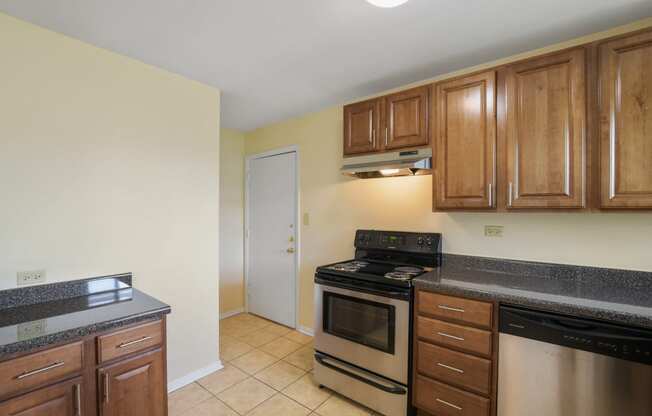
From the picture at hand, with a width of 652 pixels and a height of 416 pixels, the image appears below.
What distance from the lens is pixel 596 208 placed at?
1.61 m

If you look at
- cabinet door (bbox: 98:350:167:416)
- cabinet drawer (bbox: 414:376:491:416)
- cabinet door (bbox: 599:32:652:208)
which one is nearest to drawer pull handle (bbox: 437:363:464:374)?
cabinet drawer (bbox: 414:376:491:416)

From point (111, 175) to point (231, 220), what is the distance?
1.89 metres

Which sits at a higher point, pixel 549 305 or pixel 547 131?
pixel 547 131

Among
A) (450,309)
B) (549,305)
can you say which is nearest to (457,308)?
(450,309)

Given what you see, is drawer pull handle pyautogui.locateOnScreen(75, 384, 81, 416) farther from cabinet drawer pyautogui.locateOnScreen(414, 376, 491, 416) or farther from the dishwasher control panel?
the dishwasher control panel

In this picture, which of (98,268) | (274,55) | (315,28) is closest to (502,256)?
(315,28)

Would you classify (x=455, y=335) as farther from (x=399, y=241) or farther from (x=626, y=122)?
(x=626, y=122)

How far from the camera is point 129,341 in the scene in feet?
4.84

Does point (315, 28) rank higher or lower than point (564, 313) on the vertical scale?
higher

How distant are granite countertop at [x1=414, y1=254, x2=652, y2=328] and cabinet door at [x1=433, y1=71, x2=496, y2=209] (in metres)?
0.48

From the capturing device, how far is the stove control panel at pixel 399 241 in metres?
2.33

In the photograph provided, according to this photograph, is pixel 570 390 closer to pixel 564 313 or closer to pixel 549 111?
pixel 564 313

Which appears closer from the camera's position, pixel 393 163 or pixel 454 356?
pixel 454 356

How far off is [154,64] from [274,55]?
0.90 metres
